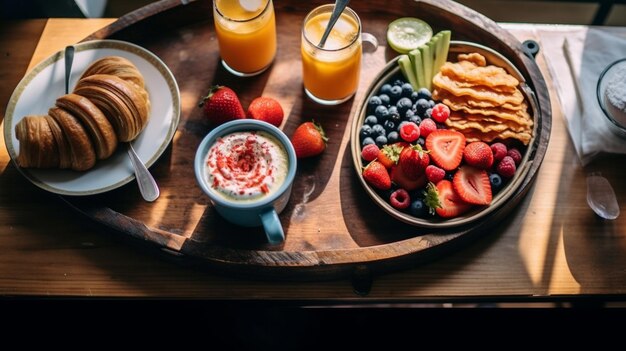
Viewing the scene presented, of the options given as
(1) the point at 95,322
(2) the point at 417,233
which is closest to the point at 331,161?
(2) the point at 417,233

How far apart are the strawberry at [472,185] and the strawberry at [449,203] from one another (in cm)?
2

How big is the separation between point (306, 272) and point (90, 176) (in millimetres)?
616

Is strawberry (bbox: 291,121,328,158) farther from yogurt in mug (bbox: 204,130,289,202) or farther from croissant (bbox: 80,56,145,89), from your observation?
croissant (bbox: 80,56,145,89)

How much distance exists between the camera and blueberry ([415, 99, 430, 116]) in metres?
1.54

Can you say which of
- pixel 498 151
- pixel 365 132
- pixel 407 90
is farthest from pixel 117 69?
pixel 498 151

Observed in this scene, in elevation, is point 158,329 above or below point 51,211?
below

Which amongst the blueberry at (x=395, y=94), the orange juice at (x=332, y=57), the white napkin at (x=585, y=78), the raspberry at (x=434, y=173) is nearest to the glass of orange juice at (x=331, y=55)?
the orange juice at (x=332, y=57)

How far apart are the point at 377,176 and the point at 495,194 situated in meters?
0.31

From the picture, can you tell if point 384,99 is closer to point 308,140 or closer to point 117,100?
point 308,140

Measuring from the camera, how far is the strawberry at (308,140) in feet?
4.96

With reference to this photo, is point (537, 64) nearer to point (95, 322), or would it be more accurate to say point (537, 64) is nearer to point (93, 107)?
point (93, 107)

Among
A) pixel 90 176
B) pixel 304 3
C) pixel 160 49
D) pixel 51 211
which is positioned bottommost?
pixel 51 211

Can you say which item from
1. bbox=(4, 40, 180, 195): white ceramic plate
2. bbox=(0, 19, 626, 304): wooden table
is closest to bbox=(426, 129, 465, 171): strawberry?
bbox=(0, 19, 626, 304): wooden table

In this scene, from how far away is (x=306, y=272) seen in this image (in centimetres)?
141
